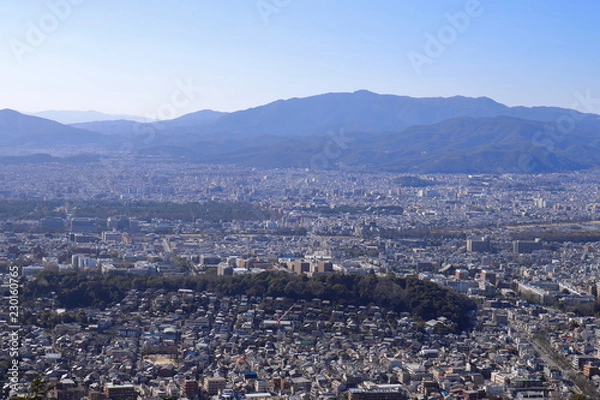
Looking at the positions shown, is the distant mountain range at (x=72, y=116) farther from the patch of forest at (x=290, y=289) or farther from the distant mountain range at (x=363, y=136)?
the patch of forest at (x=290, y=289)

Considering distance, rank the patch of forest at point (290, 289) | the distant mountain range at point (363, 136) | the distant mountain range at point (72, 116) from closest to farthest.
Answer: the patch of forest at point (290, 289), the distant mountain range at point (363, 136), the distant mountain range at point (72, 116)

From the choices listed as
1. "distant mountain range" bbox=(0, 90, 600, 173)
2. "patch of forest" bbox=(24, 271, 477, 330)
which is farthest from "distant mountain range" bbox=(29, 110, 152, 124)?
"patch of forest" bbox=(24, 271, 477, 330)

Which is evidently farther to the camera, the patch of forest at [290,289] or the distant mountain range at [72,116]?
the distant mountain range at [72,116]

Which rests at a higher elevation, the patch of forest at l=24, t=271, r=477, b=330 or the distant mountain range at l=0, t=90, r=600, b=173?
the distant mountain range at l=0, t=90, r=600, b=173

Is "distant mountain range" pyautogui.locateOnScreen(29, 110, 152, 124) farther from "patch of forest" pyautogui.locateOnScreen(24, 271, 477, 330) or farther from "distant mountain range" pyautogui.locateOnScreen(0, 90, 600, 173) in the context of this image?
"patch of forest" pyautogui.locateOnScreen(24, 271, 477, 330)

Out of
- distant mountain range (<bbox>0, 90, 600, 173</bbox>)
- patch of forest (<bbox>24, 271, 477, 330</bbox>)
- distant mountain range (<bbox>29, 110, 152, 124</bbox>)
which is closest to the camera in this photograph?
patch of forest (<bbox>24, 271, 477, 330</bbox>)

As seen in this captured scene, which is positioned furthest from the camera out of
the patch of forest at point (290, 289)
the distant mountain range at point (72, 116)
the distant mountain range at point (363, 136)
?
the distant mountain range at point (72, 116)

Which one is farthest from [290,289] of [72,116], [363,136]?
[72,116]

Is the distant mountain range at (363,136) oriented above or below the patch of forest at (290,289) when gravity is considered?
above

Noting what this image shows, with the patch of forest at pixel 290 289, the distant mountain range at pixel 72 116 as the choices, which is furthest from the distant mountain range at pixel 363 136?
the patch of forest at pixel 290 289

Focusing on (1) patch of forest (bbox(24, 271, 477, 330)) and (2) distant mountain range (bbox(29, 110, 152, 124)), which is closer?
(1) patch of forest (bbox(24, 271, 477, 330))

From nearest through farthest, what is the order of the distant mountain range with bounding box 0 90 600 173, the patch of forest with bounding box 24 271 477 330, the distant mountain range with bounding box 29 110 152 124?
1. the patch of forest with bounding box 24 271 477 330
2. the distant mountain range with bounding box 0 90 600 173
3. the distant mountain range with bounding box 29 110 152 124
